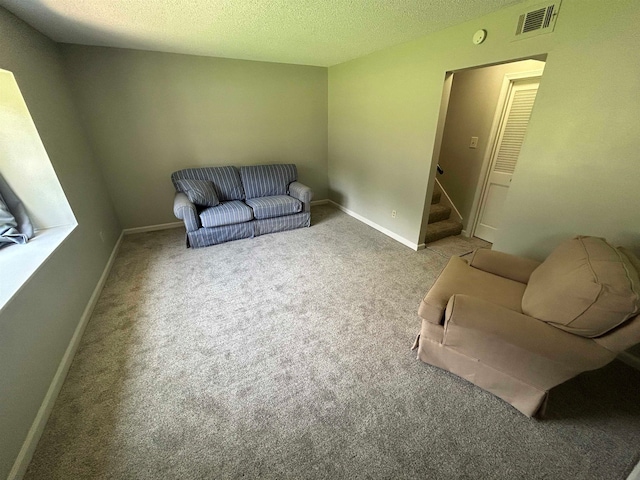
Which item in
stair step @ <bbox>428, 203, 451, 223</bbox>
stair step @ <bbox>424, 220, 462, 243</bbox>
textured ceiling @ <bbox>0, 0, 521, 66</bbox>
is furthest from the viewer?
stair step @ <bbox>428, 203, 451, 223</bbox>

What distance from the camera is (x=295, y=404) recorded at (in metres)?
1.44

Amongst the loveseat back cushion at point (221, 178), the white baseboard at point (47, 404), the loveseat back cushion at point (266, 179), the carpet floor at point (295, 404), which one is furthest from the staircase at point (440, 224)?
the white baseboard at point (47, 404)

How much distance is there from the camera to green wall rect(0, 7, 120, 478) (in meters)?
1.23

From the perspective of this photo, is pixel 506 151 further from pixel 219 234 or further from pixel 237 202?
pixel 219 234

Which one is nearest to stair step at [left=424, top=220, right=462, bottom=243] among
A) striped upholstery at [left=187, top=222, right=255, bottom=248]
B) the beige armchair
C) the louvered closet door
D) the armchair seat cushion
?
the louvered closet door

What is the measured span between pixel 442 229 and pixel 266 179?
2592 millimetres

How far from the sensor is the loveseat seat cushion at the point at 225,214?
10.3 feet

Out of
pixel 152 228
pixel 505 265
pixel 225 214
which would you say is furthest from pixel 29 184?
pixel 505 265

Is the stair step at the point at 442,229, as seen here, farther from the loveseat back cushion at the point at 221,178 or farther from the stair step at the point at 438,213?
the loveseat back cushion at the point at 221,178

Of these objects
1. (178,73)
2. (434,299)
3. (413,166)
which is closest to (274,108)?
(178,73)

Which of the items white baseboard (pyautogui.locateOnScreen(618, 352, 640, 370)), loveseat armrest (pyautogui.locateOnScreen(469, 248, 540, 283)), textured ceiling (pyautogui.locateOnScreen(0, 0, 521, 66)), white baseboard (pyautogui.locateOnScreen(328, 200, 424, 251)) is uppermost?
textured ceiling (pyautogui.locateOnScreen(0, 0, 521, 66))

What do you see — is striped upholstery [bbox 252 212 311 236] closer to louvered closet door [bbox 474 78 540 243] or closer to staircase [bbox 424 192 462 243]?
staircase [bbox 424 192 462 243]

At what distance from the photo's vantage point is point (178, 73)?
10.8 ft

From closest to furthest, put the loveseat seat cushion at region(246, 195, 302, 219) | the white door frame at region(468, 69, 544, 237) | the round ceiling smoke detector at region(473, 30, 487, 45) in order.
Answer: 1. the round ceiling smoke detector at region(473, 30, 487, 45)
2. the white door frame at region(468, 69, 544, 237)
3. the loveseat seat cushion at region(246, 195, 302, 219)
